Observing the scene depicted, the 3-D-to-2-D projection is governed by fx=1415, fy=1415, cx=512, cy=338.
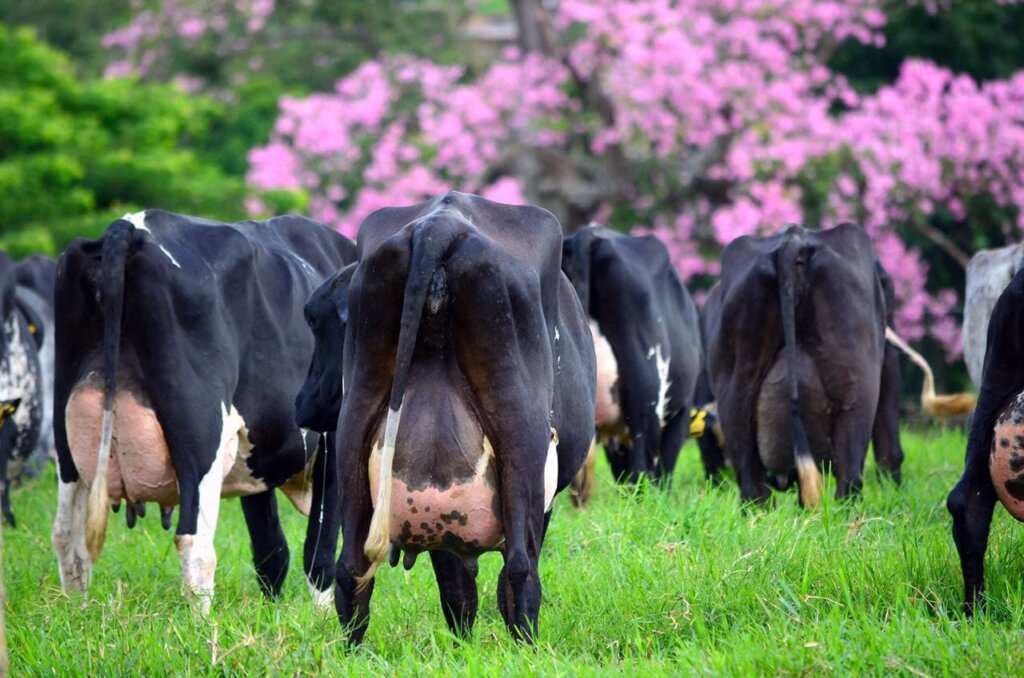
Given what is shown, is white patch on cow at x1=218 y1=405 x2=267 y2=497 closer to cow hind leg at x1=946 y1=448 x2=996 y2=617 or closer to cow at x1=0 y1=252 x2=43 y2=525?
cow at x1=0 y1=252 x2=43 y2=525

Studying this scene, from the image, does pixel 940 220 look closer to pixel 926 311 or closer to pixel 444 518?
pixel 926 311

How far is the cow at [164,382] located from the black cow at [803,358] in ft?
8.04

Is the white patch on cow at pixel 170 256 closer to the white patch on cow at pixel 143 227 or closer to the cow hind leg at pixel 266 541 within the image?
the white patch on cow at pixel 143 227

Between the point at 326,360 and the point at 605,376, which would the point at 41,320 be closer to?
the point at 605,376

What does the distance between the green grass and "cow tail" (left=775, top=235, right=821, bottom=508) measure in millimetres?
150

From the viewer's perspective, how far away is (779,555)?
5621 millimetres

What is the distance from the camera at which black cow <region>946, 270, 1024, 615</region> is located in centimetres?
491

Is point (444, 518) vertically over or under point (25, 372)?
over

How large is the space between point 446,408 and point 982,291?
475cm

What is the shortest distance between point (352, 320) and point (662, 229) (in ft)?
41.8

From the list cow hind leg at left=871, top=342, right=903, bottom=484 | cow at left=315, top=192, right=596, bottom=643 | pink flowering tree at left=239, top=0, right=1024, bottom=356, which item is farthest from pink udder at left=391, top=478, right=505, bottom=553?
pink flowering tree at left=239, top=0, right=1024, bottom=356

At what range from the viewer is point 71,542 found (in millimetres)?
5992

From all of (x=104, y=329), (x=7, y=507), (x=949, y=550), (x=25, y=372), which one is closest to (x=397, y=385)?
(x=104, y=329)

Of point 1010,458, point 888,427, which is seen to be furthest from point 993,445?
point 888,427
